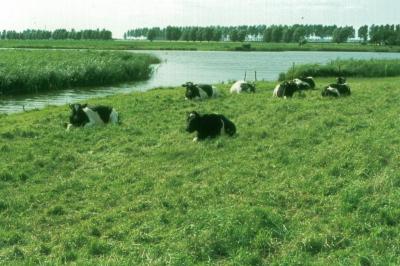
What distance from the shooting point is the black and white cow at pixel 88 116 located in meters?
15.9

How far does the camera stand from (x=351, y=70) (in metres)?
38.7

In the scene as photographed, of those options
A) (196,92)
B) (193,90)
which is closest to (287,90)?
(196,92)

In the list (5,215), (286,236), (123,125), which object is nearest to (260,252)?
(286,236)

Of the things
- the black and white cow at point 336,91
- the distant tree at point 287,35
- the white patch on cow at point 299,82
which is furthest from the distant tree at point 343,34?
the black and white cow at point 336,91

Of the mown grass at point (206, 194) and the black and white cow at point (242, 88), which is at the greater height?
the black and white cow at point (242, 88)

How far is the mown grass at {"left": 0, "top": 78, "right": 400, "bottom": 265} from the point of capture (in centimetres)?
674

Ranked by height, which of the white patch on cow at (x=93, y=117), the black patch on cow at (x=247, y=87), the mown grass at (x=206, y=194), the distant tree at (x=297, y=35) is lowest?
the mown grass at (x=206, y=194)

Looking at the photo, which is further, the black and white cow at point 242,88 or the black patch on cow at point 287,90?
the black and white cow at point 242,88

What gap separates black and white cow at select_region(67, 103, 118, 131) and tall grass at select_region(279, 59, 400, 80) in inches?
924

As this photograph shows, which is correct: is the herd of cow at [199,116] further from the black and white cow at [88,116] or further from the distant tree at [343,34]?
the distant tree at [343,34]

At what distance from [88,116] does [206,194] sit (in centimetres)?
805

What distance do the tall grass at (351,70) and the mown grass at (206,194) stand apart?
23700 mm

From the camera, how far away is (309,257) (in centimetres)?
635

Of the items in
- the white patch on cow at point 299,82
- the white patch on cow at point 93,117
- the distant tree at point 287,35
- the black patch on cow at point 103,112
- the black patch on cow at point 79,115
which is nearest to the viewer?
the black patch on cow at point 79,115
